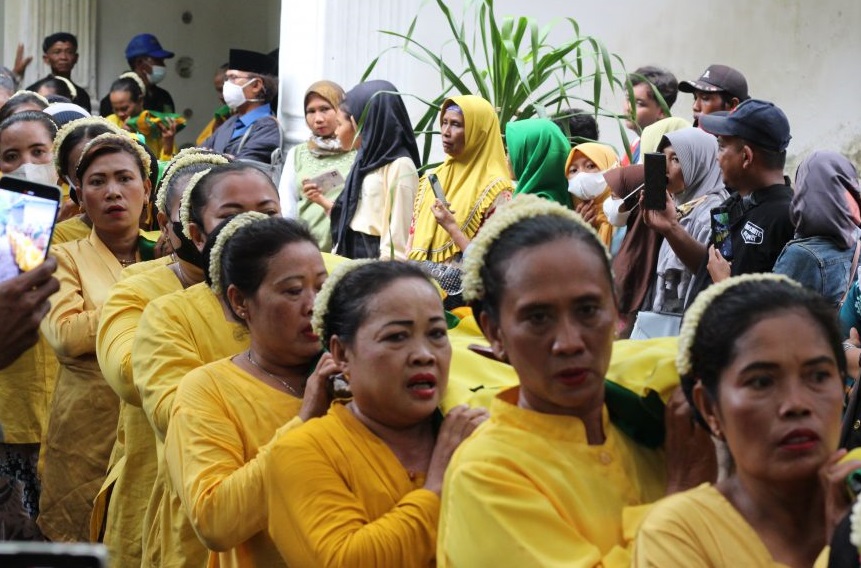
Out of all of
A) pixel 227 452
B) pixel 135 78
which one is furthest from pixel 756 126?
A: pixel 135 78

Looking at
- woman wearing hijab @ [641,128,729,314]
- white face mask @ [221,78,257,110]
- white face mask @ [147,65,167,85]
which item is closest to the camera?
woman wearing hijab @ [641,128,729,314]

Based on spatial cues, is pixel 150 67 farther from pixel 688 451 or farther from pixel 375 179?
pixel 688 451

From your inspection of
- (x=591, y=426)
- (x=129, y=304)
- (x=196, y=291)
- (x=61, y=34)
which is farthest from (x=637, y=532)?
(x=61, y=34)

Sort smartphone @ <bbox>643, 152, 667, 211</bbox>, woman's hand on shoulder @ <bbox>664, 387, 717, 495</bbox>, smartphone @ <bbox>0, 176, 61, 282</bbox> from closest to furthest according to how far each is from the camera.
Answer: woman's hand on shoulder @ <bbox>664, 387, 717, 495</bbox> → smartphone @ <bbox>0, 176, 61, 282</bbox> → smartphone @ <bbox>643, 152, 667, 211</bbox>

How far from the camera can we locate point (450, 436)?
10.7ft

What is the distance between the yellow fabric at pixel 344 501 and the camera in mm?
3123

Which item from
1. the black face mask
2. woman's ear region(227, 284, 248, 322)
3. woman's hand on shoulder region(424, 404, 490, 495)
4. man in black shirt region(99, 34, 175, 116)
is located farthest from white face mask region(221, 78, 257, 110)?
woman's hand on shoulder region(424, 404, 490, 495)

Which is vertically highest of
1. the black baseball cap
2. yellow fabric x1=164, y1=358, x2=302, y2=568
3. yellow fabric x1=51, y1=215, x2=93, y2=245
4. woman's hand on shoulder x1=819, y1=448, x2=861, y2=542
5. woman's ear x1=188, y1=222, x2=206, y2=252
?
the black baseball cap

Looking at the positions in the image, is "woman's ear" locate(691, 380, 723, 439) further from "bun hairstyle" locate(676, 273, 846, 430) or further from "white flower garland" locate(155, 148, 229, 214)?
"white flower garland" locate(155, 148, 229, 214)

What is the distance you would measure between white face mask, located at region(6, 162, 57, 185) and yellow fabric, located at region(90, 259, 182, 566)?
214 centimetres

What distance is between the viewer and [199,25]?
53.4 ft

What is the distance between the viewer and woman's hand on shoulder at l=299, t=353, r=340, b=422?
11.7 feet

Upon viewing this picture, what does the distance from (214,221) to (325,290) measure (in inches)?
48.7

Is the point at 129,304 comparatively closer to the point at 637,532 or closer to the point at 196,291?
the point at 196,291
